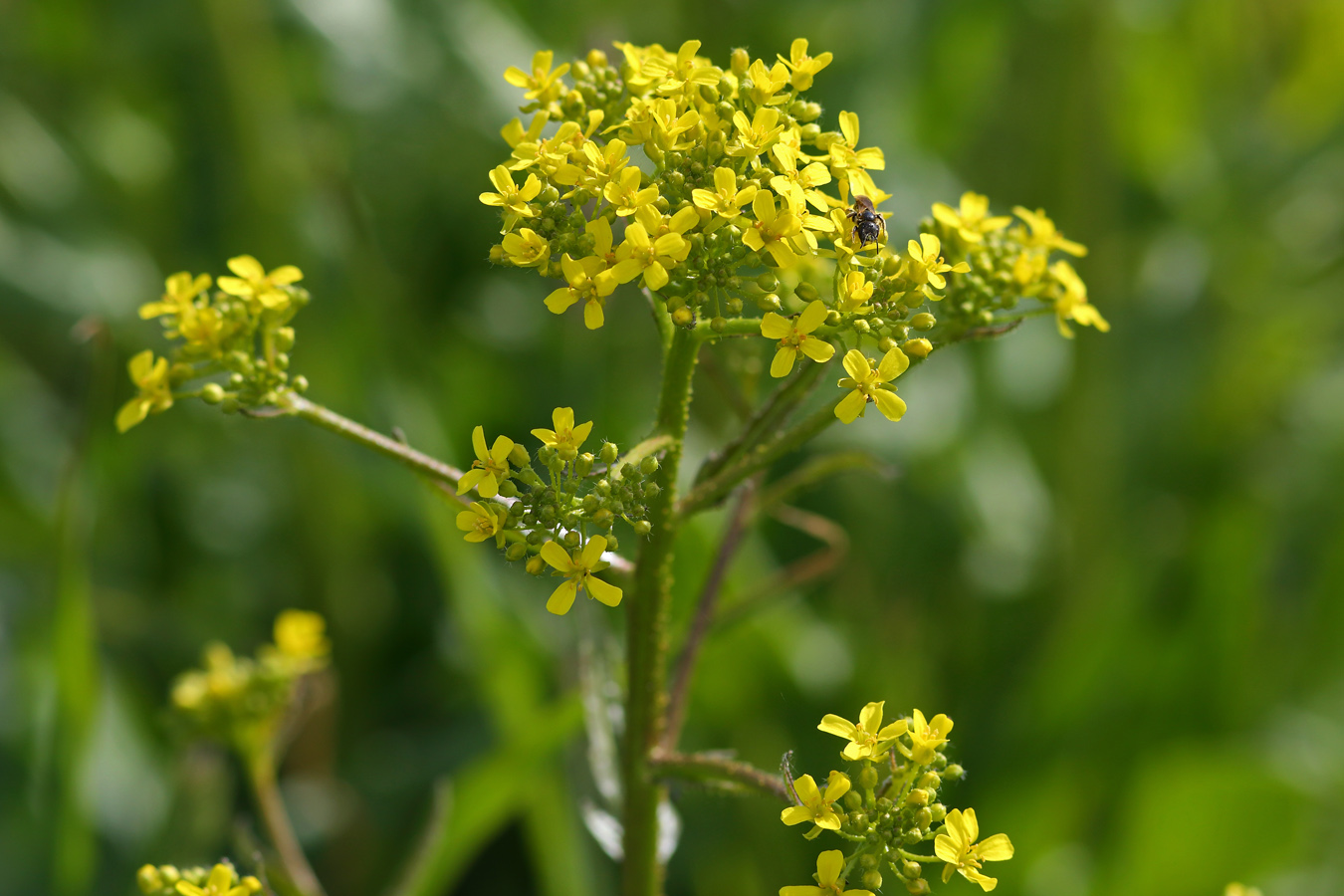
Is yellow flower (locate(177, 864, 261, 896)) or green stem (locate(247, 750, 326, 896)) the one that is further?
green stem (locate(247, 750, 326, 896))

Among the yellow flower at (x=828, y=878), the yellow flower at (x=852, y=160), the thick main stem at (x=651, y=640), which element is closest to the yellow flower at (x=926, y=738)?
the yellow flower at (x=828, y=878)

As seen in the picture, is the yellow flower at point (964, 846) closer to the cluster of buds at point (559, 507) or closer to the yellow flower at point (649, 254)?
the cluster of buds at point (559, 507)

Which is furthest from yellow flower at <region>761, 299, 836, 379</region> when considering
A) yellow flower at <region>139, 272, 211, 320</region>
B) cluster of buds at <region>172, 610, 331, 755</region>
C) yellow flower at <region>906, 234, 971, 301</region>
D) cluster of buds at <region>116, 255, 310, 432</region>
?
cluster of buds at <region>172, 610, 331, 755</region>

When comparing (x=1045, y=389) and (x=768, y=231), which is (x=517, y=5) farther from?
(x=768, y=231)

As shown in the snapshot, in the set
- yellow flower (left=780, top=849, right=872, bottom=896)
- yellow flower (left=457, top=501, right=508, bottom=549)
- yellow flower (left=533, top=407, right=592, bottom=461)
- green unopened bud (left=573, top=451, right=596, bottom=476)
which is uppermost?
yellow flower (left=533, top=407, right=592, bottom=461)

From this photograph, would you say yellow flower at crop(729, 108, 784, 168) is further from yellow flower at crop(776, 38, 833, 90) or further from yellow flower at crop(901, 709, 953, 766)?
yellow flower at crop(901, 709, 953, 766)
